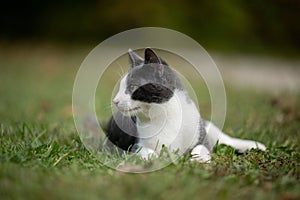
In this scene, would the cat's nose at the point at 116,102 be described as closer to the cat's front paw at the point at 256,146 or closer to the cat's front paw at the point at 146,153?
the cat's front paw at the point at 146,153

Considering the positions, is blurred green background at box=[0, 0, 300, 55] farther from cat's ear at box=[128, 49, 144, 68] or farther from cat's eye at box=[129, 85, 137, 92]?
cat's eye at box=[129, 85, 137, 92]

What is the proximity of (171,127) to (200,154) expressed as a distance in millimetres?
281

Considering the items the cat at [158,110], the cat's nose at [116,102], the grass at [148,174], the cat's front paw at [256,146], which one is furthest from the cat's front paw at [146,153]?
the cat's front paw at [256,146]

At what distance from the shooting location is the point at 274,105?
545cm

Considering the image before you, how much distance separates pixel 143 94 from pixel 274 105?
304cm

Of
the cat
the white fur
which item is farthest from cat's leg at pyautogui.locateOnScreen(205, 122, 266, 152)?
the white fur

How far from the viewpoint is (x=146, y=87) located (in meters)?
2.91

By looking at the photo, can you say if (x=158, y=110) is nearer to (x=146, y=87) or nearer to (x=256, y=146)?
(x=146, y=87)

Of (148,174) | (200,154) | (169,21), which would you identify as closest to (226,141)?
(200,154)

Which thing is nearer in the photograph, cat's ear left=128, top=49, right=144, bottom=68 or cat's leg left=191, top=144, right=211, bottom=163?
cat's leg left=191, top=144, right=211, bottom=163

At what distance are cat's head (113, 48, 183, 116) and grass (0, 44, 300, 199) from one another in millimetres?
455

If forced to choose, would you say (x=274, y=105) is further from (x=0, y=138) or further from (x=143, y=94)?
(x=0, y=138)

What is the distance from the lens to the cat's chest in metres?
2.98

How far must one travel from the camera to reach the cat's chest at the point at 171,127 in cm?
298
